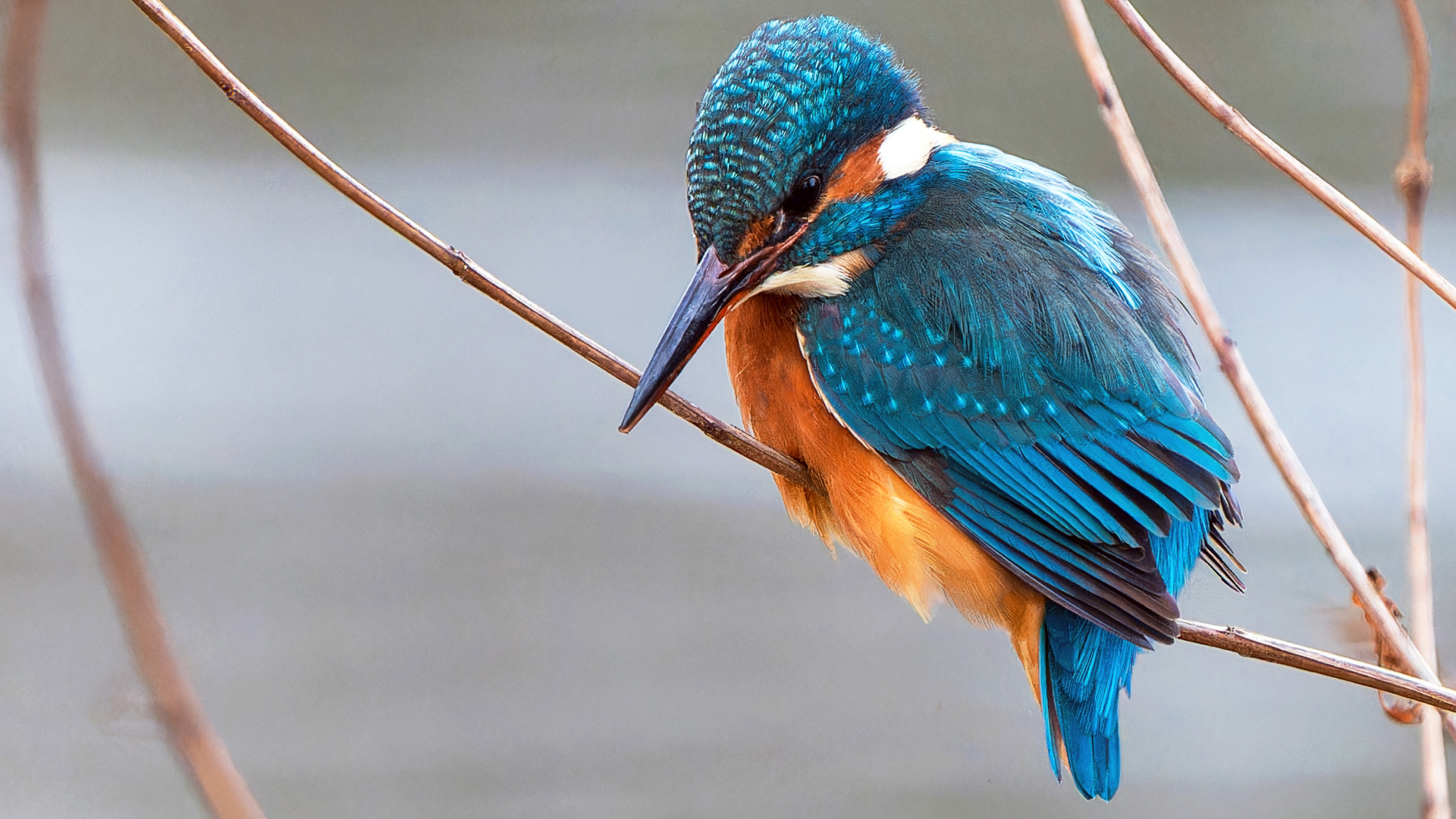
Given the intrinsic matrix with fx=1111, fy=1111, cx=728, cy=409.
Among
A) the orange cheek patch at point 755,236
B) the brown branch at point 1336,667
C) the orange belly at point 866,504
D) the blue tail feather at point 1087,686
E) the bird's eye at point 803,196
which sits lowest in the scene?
the blue tail feather at point 1087,686

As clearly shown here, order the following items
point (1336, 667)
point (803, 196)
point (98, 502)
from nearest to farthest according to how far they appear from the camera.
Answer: point (98, 502), point (1336, 667), point (803, 196)

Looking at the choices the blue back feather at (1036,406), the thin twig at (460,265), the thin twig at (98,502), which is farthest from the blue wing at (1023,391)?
the thin twig at (98,502)

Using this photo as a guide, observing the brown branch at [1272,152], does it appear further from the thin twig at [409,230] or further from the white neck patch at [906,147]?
the thin twig at [409,230]

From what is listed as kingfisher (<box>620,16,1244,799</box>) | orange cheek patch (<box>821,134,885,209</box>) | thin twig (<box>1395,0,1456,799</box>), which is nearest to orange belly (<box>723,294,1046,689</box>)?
kingfisher (<box>620,16,1244,799</box>)

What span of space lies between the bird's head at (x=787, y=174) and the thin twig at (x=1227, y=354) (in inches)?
6.4

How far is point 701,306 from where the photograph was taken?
0.76 m

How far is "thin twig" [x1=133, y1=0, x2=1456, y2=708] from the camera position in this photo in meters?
0.59

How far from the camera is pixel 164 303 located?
1309mm

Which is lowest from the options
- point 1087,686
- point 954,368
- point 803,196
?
point 1087,686

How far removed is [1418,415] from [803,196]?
521mm

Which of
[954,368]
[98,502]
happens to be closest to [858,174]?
[954,368]

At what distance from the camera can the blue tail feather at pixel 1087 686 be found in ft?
2.66

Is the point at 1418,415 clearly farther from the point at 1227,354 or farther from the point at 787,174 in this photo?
the point at 787,174

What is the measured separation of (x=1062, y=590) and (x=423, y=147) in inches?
39.0
